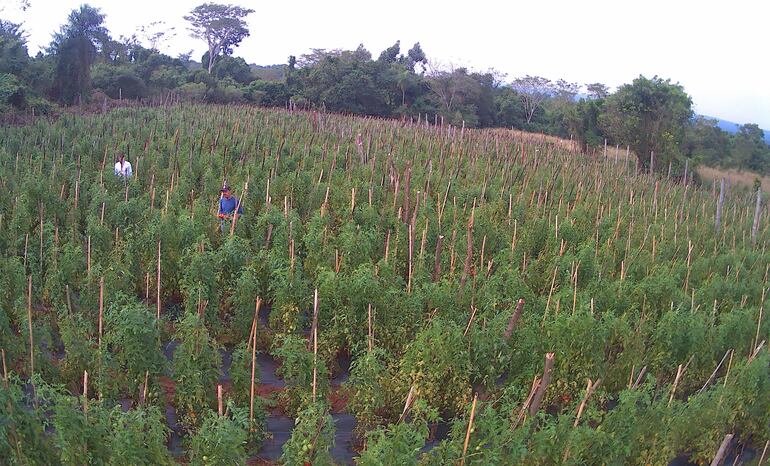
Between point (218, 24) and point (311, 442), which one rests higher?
point (218, 24)

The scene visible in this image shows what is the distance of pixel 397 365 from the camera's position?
16.0 feet

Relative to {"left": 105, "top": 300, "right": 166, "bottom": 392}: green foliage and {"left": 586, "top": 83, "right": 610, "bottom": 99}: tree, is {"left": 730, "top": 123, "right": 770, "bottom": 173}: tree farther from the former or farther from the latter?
{"left": 105, "top": 300, "right": 166, "bottom": 392}: green foliage

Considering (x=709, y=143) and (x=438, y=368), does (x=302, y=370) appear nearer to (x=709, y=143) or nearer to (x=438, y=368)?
(x=438, y=368)

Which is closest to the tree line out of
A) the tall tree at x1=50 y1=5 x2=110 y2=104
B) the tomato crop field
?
the tall tree at x1=50 y1=5 x2=110 y2=104

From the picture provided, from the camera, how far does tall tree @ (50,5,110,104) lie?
20391mm

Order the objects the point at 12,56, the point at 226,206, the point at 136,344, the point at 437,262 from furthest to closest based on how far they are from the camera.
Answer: the point at 12,56 → the point at 226,206 → the point at 437,262 → the point at 136,344

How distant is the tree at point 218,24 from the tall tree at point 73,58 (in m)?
12.6

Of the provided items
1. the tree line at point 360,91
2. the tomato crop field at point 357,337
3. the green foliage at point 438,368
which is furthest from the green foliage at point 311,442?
the tree line at point 360,91

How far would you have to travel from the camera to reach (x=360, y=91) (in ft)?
86.0

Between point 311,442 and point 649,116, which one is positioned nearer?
point 311,442

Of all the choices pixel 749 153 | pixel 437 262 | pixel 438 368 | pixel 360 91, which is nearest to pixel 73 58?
pixel 360 91

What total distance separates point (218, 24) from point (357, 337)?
105ft

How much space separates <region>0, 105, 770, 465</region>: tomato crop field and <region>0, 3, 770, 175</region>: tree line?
10331 mm

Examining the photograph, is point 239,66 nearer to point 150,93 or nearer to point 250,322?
point 150,93
